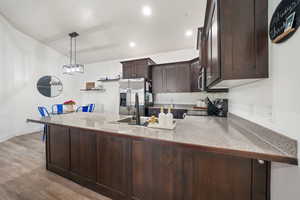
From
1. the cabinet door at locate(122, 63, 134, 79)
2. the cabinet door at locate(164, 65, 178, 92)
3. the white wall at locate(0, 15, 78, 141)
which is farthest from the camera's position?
the cabinet door at locate(122, 63, 134, 79)

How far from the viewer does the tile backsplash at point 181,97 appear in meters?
3.96

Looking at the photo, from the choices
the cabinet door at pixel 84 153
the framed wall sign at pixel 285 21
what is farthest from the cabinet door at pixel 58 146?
the framed wall sign at pixel 285 21

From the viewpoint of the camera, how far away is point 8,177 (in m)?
1.98

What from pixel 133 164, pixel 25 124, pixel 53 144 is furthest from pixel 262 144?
pixel 25 124

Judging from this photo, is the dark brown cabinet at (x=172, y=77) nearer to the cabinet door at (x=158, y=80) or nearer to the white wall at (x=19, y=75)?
the cabinet door at (x=158, y=80)

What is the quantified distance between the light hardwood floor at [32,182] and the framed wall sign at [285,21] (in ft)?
7.55

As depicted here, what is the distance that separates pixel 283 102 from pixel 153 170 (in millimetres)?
1191

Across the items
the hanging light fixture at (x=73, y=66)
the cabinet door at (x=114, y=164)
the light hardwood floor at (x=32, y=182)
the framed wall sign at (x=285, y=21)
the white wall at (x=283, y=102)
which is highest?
the hanging light fixture at (x=73, y=66)

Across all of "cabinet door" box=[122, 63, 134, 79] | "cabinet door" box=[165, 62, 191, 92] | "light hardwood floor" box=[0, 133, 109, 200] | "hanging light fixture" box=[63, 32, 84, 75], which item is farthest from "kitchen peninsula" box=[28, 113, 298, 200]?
"cabinet door" box=[122, 63, 134, 79]

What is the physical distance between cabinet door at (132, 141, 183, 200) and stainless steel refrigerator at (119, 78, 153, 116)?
2.50 m

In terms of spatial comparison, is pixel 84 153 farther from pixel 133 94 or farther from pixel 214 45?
pixel 133 94

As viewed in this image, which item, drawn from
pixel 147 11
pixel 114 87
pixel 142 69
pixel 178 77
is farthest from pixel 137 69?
pixel 114 87

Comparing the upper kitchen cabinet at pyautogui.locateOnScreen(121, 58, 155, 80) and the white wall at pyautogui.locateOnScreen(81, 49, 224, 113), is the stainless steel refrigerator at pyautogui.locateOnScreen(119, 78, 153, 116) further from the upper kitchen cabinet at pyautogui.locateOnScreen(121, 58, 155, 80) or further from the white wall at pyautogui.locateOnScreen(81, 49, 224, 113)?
the white wall at pyautogui.locateOnScreen(81, 49, 224, 113)

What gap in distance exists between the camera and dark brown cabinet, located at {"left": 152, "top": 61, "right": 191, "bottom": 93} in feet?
12.8
